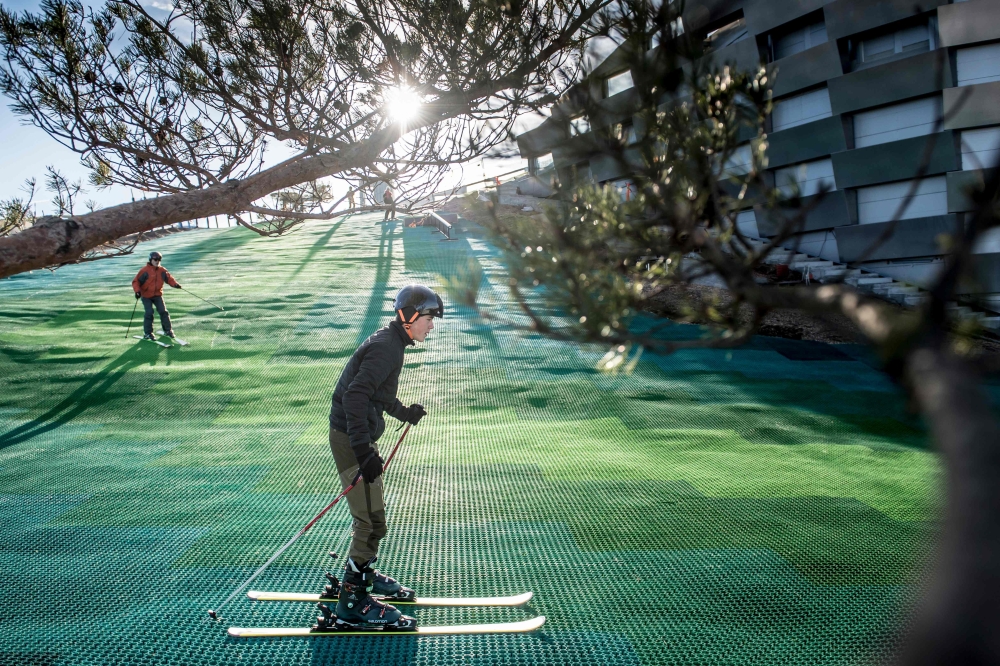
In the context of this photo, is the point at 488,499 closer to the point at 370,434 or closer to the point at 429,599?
the point at 429,599

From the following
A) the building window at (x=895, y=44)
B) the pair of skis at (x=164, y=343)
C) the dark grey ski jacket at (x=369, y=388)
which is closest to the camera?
the dark grey ski jacket at (x=369, y=388)

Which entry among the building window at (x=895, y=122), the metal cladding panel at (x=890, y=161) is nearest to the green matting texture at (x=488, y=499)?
the metal cladding panel at (x=890, y=161)

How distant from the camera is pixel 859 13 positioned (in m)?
14.9

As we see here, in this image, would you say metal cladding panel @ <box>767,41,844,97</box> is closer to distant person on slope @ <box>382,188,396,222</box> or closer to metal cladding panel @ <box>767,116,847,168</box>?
metal cladding panel @ <box>767,116,847,168</box>

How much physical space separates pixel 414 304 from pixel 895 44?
56.1ft

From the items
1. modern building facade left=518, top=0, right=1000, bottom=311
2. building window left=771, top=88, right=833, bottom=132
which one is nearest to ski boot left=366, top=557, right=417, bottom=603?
modern building facade left=518, top=0, right=1000, bottom=311

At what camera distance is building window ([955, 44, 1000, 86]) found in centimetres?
1444

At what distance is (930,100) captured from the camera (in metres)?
15.5

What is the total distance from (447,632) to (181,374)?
7.91 m

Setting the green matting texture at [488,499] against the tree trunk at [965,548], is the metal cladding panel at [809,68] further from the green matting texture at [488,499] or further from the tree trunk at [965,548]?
the tree trunk at [965,548]

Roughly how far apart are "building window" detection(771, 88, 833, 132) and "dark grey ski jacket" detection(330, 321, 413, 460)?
1622 cm

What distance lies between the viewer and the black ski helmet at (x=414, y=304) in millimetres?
3822

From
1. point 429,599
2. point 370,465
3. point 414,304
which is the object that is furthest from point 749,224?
point 370,465

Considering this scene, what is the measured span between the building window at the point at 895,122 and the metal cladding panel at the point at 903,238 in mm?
2026
